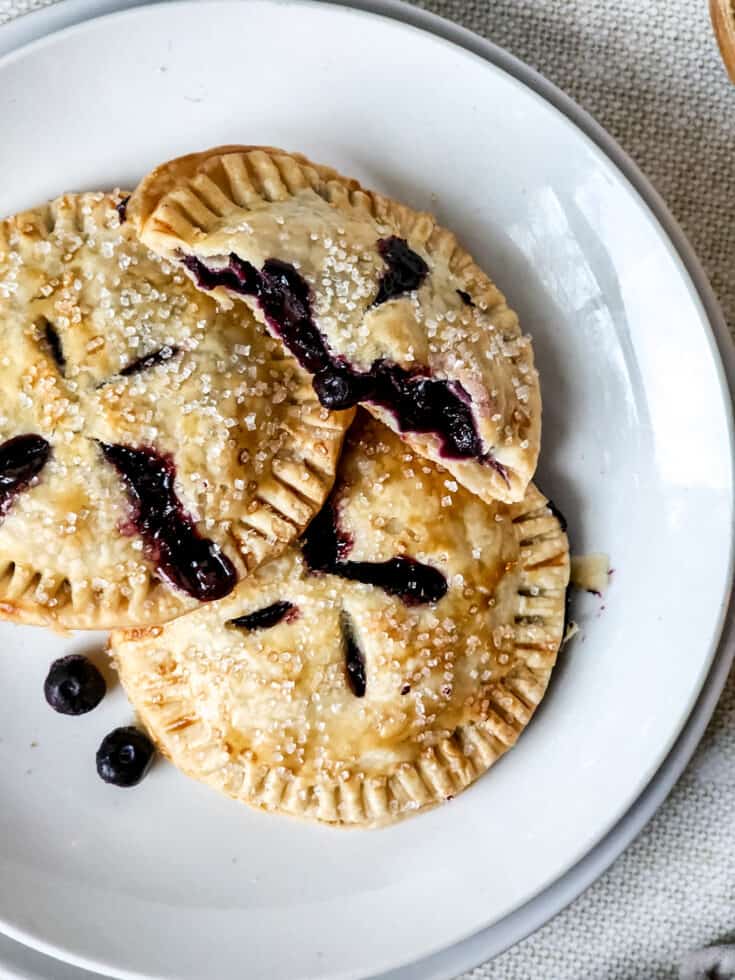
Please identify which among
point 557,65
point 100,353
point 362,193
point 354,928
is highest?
point 557,65

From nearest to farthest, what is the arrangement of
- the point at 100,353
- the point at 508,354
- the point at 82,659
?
the point at 100,353 < the point at 508,354 < the point at 82,659

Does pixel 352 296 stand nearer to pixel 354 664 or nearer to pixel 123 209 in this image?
pixel 123 209

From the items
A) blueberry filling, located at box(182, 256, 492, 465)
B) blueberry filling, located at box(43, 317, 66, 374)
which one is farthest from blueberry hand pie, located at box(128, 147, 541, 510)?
blueberry filling, located at box(43, 317, 66, 374)

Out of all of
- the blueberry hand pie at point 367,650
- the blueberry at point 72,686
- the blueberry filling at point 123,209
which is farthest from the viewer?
the blueberry at point 72,686

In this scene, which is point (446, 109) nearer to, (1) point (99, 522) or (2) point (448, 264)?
(2) point (448, 264)

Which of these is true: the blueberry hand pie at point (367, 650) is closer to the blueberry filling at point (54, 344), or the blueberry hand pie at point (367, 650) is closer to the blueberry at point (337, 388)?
the blueberry at point (337, 388)

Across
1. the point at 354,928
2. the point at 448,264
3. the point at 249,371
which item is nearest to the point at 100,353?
the point at 249,371

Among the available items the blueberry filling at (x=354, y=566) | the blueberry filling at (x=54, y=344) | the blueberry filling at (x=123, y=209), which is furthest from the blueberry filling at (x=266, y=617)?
the blueberry filling at (x=123, y=209)
